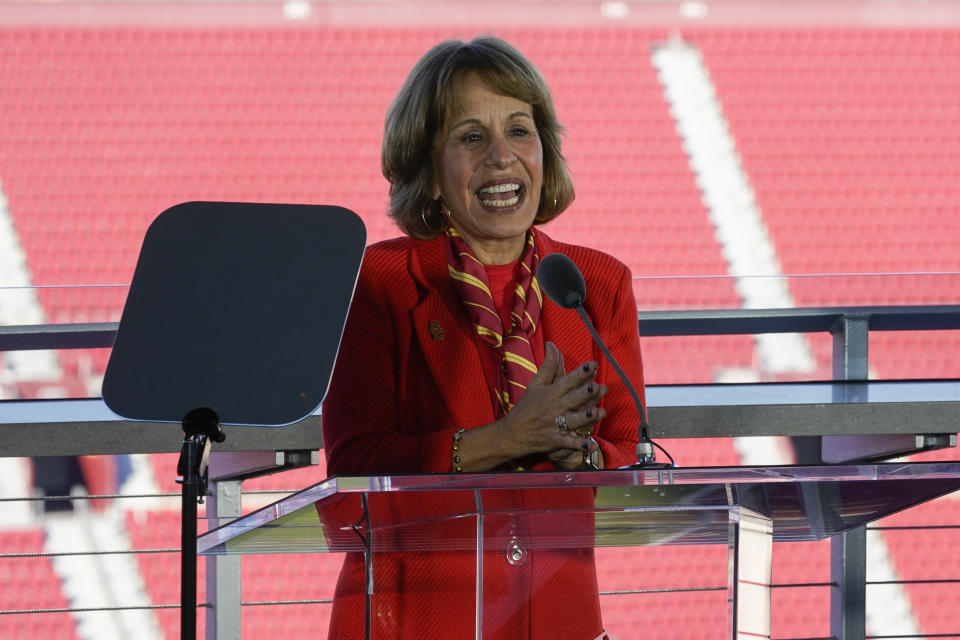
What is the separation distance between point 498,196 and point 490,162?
0.04 metres

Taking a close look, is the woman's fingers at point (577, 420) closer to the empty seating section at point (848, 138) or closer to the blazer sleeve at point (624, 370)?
the blazer sleeve at point (624, 370)

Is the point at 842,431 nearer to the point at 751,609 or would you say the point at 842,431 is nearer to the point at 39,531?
the point at 751,609

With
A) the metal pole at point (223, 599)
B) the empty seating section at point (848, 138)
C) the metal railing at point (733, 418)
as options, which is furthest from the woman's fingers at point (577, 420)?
the empty seating section at point (848, 138)

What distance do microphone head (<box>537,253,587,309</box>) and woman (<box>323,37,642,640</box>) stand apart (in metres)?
0.05

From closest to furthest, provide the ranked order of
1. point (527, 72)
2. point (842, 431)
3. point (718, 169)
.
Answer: point (527, 72), point (842, 431), point (718, 169)

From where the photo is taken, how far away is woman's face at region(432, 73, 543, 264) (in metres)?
1.52

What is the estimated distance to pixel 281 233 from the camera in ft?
3.36

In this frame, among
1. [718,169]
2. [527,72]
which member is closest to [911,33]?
[718,169]

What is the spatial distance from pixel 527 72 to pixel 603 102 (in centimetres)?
663

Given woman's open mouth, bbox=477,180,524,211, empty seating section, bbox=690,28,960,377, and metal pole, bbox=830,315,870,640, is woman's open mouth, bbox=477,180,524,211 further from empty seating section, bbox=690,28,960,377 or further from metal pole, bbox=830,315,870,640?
empty seating section, bbox=690,28,960,377

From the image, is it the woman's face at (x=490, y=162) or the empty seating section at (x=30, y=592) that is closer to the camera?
the woman's face at (x=490, y=162)

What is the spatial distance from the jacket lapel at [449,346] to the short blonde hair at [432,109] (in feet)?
0.32

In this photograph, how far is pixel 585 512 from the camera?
3.01 ft

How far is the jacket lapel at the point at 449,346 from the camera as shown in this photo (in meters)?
1.39
